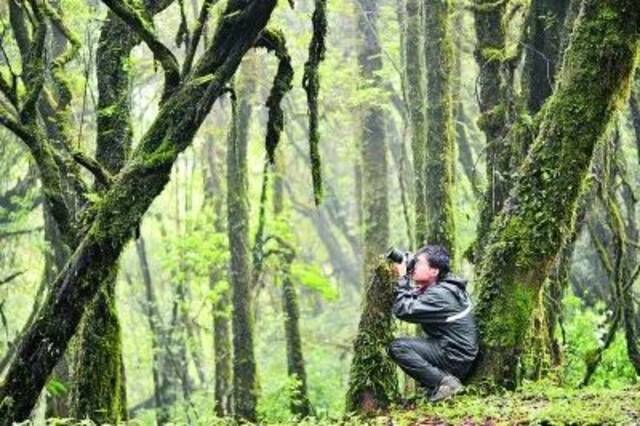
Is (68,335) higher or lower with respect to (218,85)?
lower

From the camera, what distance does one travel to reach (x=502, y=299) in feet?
27.0

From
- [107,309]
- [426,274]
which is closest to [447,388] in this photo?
[426,274]

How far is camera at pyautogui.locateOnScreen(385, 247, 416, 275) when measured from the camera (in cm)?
842

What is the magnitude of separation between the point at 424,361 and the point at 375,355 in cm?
60

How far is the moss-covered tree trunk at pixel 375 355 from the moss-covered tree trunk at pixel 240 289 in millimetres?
7869

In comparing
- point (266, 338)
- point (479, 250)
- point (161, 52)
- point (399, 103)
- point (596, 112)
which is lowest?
point (266, 338)

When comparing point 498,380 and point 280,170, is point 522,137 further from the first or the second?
point 280,170

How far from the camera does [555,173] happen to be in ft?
26.9

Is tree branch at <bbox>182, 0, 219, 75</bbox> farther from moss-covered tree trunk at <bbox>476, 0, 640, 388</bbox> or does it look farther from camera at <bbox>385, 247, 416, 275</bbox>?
moss-covered tree trunk at <bbox>476, 0, 640, 388</bbox>

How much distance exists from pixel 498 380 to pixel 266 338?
79.2 feet

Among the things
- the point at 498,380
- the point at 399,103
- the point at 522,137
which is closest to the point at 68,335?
the point at 498,380

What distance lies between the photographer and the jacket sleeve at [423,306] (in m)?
8.01

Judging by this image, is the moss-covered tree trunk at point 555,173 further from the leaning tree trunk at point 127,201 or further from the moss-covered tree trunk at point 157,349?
the moss-covered tree trunk at point 157,349

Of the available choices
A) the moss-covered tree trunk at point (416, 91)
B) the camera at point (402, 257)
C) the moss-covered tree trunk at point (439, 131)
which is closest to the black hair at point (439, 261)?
the camera at point (402, 257)
